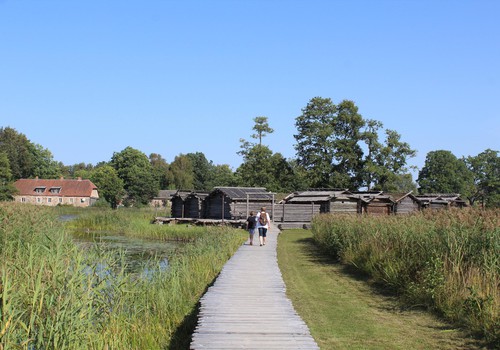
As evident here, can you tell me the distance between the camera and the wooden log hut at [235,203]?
41.0 m

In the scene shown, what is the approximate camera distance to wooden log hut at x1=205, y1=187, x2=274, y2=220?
135 ft

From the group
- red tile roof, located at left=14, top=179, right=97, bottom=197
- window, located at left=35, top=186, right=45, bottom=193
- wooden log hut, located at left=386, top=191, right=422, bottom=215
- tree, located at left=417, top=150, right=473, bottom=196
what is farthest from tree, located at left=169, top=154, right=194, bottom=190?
wooden log hut, located at left=386, top=191, right=422, bottom=215

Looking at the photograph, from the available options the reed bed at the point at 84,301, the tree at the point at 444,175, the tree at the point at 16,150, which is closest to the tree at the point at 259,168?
the tree at the point at 444,175

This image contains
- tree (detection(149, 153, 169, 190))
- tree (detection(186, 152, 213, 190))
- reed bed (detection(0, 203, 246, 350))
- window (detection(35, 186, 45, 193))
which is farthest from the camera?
tree (detection(186, 152, 213, 190))

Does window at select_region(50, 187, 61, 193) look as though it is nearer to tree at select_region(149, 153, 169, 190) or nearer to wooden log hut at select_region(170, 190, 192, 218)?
tree at select_region(149, 153, 169, 190)

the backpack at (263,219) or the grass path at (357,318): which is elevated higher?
the backpack at (263,219)

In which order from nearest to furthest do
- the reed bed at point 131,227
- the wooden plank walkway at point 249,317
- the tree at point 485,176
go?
the wooden plank walkway at point 249,317
the reed bed at point 131,227
the tree at point 485,176

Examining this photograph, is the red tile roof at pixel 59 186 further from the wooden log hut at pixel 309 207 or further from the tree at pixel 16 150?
the wooden log hut at pixel 309 207

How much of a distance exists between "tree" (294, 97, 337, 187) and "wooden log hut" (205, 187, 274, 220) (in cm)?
1711

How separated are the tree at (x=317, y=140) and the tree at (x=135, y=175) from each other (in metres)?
33.4

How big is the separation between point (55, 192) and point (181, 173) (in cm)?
2386

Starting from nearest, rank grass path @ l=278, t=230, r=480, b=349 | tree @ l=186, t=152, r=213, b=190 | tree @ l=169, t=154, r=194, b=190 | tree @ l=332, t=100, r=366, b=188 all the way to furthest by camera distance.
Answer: grass path @ l=278, t=230, r=480, b=349
tree @ l=332, t=100, r=366, b=188
tree @ l=169, t=154, r=194, b=190
tree @ l=186, t=152, r=213, b=190

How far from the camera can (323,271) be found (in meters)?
16.5

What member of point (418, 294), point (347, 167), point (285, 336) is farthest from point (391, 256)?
point (347, 167)
